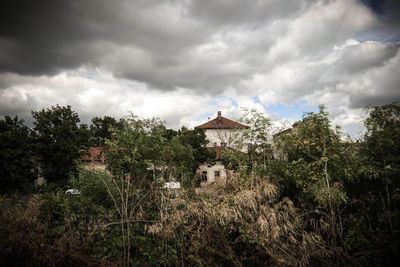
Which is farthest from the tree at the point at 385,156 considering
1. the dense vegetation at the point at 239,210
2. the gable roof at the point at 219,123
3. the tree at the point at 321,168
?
the gable roof at the point at 219,123

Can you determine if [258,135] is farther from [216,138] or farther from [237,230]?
[216,138]

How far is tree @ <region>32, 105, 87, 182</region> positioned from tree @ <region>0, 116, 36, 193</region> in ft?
3.45

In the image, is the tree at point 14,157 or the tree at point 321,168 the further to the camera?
the tree at point 14,157

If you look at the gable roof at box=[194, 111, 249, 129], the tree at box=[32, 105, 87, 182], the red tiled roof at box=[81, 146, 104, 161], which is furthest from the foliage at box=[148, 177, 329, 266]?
the gable roof at box=[194, 111, 249, 129]

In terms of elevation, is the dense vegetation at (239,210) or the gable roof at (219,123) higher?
the gable roof at (219,123)

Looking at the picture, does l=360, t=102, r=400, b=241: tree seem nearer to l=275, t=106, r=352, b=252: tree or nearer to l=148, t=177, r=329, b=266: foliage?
l=275, t=106, r=352, b=252: tree

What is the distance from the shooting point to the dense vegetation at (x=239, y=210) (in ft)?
20.2

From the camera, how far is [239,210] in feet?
21.6

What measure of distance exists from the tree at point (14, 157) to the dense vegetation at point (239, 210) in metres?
16.3

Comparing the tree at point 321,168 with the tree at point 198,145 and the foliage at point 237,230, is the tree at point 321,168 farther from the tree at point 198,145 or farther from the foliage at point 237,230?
the tree at point 198,145

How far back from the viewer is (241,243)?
6.78 meters

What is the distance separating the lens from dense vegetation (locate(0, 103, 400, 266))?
242 inches

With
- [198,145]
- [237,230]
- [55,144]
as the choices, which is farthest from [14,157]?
[237,230]

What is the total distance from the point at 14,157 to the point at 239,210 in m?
23.8
